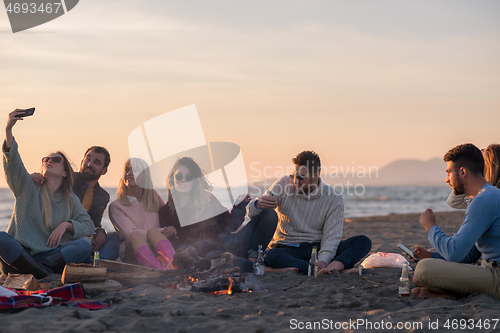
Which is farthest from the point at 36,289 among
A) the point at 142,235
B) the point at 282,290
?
the point at 282,290

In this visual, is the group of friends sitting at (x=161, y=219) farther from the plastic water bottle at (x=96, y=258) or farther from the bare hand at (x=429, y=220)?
the bare hand at (x=429, y=220)

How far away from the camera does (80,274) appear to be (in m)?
4.54

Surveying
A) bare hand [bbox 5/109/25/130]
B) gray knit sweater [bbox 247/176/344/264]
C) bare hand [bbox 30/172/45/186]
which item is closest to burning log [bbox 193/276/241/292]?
gray knit sweater [bbox 247/176/344/264]

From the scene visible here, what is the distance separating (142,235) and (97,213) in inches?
36.5

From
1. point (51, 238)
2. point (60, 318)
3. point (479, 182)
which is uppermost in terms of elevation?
A: point (479, 182)

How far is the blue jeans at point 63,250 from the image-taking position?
4891 mm

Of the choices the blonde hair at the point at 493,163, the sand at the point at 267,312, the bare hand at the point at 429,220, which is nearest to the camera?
the sand at the point at 267,312

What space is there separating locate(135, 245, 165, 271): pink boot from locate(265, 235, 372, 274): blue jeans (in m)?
1.36

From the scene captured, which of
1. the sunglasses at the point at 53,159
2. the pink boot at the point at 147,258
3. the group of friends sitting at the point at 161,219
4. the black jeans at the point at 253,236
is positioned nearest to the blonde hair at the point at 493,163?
the group of friends sitting at the point at 161,219

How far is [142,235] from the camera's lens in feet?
18.4

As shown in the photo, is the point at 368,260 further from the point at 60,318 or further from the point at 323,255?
the point at 60,318

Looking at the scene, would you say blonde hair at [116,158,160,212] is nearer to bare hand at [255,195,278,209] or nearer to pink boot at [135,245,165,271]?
pink boot at [135,245,165,271]

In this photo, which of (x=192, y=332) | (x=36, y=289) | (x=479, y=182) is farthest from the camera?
(x=36, y=289)

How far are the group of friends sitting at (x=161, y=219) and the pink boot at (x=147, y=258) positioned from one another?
12mm
